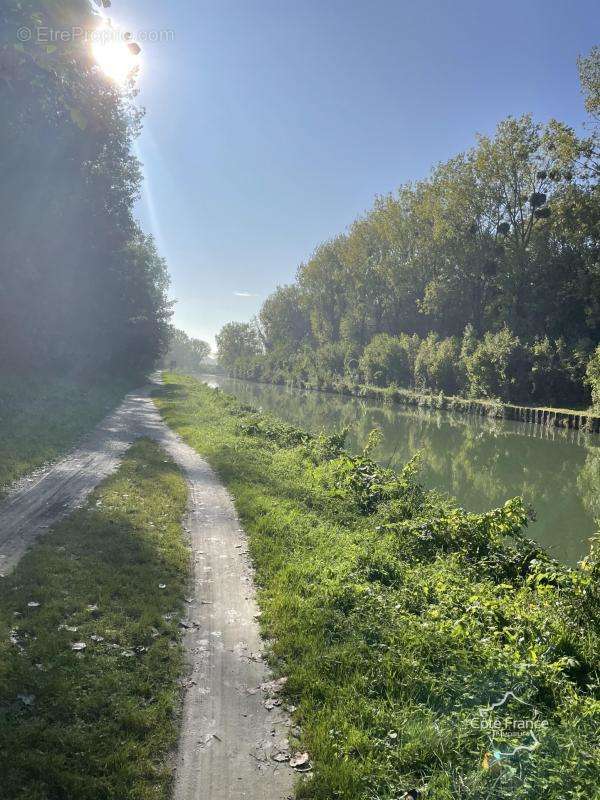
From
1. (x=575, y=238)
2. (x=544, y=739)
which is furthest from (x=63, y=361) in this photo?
(x=575, y=238)

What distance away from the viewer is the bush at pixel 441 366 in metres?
56.8

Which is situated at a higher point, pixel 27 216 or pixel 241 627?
pixel 27 216

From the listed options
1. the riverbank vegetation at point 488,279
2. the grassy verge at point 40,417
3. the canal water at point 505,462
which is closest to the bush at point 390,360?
the riverbank vegetation at point 488,279

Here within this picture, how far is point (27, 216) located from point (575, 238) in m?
45.6

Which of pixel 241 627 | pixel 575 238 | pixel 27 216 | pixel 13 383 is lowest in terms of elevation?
pixel 241 627

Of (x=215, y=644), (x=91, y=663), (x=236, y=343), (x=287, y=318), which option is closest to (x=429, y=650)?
(x=215, y=644)

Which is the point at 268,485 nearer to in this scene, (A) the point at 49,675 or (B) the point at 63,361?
(A) the point at 49,675

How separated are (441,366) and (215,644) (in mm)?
54621

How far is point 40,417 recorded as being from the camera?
1867 centimetres

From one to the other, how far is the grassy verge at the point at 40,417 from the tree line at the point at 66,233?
139 inches

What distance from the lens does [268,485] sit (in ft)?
42.3

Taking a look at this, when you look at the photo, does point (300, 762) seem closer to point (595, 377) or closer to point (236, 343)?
point (595, 377)

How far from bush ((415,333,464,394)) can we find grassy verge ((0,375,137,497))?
36.7 m

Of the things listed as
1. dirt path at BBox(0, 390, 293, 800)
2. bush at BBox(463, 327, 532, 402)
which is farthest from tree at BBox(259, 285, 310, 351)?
dirt path at BBox(0, 390, 293, 800)
